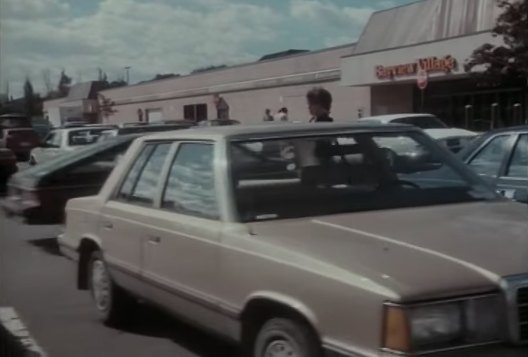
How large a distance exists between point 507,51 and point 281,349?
21.8 m

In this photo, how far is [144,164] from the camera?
5.89m

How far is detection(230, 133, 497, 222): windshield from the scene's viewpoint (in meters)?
4.64

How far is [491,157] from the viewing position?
25.4ft

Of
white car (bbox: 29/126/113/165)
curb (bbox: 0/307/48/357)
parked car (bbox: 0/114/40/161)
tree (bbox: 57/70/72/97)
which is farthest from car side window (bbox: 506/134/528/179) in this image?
tree (bbox: 57/70/72/97)

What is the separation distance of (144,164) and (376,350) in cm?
286

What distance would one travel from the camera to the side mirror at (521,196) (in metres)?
6.88

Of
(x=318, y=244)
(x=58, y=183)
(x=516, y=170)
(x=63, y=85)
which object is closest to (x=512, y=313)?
(x=318, y=244)

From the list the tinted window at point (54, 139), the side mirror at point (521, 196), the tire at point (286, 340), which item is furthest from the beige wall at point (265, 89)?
the tire at point (286, 340)

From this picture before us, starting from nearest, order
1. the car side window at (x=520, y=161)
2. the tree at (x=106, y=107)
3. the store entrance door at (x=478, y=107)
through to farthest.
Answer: the car side window at (x=520, y=161) < the store entrance door at (x=478, y=107) < the tree at (x=106, y=107)

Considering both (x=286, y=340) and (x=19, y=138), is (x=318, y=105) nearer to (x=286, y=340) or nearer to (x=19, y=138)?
(x=286, y=340)

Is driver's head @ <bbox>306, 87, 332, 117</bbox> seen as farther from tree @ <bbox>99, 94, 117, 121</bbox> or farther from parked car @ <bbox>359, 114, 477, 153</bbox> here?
tree @ <bbox>99, 94, 117, 121</bbox>

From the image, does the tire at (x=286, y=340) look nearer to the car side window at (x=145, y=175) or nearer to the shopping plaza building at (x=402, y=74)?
the car side window at (x=145, y=175)

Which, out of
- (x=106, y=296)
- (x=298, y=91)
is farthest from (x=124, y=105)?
(x=106, y=296)

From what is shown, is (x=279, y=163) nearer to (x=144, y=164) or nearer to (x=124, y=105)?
(x=144, y=164)
